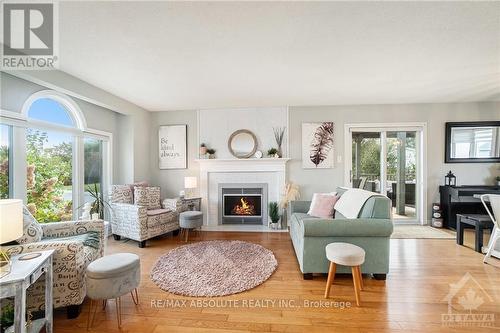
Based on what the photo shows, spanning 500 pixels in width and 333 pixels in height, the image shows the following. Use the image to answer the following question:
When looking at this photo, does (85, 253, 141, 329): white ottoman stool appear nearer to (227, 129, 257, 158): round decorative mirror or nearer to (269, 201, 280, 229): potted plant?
(269, 201, 280, 229): potted plant

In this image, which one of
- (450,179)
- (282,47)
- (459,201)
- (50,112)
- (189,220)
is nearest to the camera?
(282,47)

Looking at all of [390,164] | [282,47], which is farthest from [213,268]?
[390,164]

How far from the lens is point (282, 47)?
214 centimetres

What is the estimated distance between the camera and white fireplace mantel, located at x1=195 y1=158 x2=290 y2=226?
14.0 feet

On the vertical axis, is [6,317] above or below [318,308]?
above

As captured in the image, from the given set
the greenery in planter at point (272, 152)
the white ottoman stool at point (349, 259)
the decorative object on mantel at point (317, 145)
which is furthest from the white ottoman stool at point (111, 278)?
the decorative object on mantel at point (317, 145)

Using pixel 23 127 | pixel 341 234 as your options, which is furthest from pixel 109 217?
pixel 341 234

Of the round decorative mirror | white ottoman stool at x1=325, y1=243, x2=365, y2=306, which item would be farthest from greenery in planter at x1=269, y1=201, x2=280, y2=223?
white ottoman stool at x1=325, y1=243, x2=365, y2=306

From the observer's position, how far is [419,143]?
4.27 meters

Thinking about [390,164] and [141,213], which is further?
[390,164]

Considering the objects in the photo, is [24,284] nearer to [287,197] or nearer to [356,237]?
[356,237]

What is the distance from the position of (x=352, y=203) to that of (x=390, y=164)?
8.11ft

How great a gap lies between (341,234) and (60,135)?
404 centimetres

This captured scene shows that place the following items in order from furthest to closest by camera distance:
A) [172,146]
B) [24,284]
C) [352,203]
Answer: [172,146] → [352,203] → [24,284]
